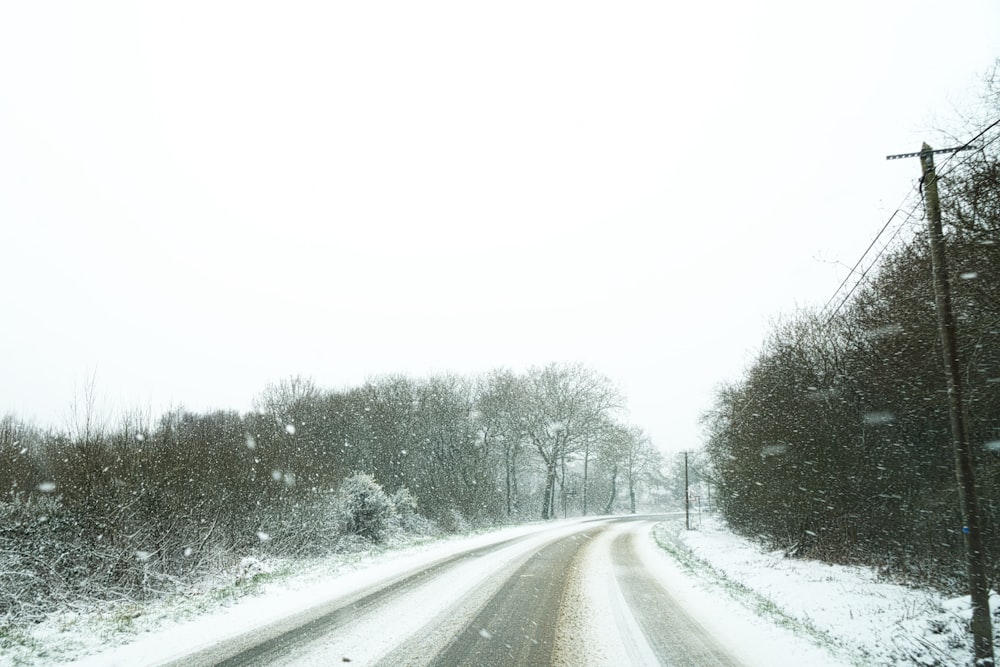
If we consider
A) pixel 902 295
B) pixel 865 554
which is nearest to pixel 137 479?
pixel 902 295

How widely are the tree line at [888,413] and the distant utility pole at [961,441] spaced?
1.58ft

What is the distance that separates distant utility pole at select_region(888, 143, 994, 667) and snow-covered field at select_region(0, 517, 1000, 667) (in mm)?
471

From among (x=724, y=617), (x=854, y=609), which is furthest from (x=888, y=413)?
(x=724, y=617)

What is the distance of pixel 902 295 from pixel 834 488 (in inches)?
265

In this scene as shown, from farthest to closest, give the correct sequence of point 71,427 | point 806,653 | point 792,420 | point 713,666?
point 792,420 < point 71,427 < point 806,653 < point 713,666

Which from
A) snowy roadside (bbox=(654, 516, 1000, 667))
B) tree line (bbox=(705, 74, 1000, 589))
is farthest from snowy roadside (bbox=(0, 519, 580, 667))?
tree line (bbox=(705, 74, 1000, 589))

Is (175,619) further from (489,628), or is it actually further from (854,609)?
(854,609)

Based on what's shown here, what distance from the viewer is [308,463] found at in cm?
1909

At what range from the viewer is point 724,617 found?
27.5 ft

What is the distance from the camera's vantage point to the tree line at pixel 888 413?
8.92 metres

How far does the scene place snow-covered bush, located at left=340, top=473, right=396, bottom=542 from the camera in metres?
20.4

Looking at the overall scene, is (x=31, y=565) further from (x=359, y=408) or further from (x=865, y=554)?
(x=359, y=408)

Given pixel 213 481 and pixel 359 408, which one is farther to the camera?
pixel 359 408

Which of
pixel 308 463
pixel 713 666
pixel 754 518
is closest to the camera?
pixel 713 666
